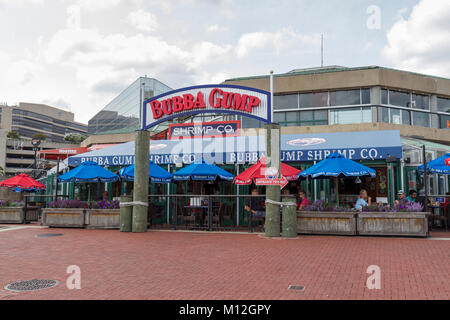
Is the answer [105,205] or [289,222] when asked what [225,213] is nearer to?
[289,222]

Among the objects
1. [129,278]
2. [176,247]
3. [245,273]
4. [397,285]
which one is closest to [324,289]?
[397,285]

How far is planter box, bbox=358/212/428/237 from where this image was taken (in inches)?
448

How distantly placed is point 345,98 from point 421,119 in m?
5.05

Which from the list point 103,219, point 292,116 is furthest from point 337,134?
point 103,219

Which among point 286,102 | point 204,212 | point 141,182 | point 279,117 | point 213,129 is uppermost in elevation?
point 286,102

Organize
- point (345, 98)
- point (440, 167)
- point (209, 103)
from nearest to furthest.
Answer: point (209, 103) < point (440, 167) < point (345, 98)

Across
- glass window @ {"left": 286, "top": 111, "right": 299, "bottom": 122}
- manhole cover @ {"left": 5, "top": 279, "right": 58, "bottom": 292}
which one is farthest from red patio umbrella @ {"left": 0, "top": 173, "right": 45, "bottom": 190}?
manhole cover @ {"left": 5, "top": 279, "right": 58, "bottom": 292}

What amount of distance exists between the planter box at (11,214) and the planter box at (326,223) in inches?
485

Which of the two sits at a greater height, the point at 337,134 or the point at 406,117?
the point at 406,117

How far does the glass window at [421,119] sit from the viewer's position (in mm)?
23506

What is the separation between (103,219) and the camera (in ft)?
47.2

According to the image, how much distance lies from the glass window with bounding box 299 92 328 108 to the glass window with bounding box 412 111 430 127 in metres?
5.59

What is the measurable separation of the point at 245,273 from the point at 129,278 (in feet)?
6.45

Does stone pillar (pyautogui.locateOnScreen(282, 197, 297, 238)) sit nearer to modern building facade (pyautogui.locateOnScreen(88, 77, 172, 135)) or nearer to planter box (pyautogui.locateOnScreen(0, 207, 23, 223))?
planter box (pyautogui.locateOnScreen(0, 207, 23, 223))
